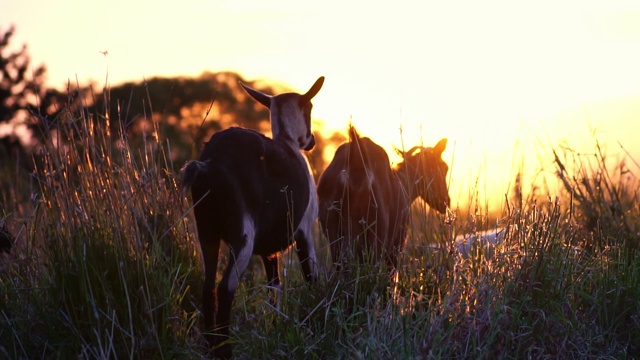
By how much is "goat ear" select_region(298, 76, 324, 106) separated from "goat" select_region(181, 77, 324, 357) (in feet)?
2.26

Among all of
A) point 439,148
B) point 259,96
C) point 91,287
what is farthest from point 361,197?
point 91,287

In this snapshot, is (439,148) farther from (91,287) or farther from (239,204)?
(91,287)

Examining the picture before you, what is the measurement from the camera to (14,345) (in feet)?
18.3

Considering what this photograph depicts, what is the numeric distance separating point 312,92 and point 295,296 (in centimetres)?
196

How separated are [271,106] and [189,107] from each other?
21799 mm

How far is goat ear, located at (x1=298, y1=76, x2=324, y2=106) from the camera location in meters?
7.46

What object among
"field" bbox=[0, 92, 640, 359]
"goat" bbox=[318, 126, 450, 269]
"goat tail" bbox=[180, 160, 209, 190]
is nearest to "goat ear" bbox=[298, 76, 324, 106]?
"goat" bbox=[318, 126, 450, 269]

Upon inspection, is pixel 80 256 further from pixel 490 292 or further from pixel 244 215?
pixel 490 292

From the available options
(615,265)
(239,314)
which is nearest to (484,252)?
(615,265)

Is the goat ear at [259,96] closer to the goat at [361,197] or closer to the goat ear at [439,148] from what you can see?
the goat at [361,197]

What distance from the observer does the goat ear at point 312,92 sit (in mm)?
7461

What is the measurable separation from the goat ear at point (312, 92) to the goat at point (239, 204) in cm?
69

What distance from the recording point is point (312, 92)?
24.6 feet

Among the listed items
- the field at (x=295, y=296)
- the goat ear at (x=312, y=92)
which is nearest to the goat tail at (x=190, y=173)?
the field at (x=295, y=296)
